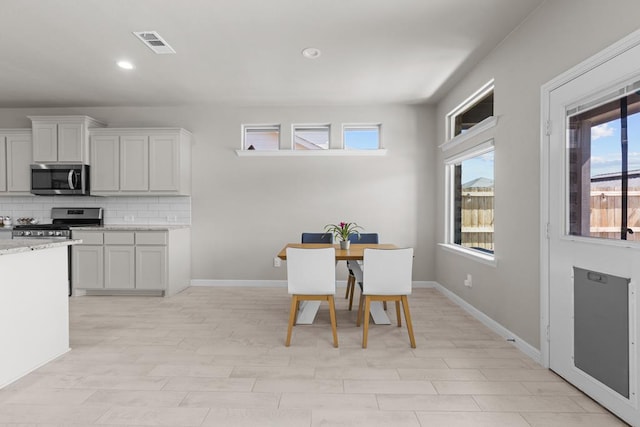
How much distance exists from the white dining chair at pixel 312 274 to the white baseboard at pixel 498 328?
148 cm

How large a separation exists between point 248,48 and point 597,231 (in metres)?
3.09

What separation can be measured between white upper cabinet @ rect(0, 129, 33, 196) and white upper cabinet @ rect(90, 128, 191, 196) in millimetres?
891

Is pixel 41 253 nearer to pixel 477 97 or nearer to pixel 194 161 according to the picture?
pixel 194 161

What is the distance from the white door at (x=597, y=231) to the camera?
6.15 feet

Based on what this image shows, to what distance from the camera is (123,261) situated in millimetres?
4617

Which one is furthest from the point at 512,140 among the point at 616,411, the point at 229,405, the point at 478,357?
the point at 229,405

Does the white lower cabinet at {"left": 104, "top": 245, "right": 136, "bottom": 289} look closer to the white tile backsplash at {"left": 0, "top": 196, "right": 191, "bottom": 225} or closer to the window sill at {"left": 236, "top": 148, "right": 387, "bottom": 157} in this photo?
the white tile backsplash at {"left": 0, "top": 196, "right": 191, "bottom": 225}

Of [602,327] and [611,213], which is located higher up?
[611,213]

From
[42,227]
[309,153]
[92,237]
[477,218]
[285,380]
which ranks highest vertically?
[309,153]

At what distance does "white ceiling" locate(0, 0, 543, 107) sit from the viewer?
2.68 meters

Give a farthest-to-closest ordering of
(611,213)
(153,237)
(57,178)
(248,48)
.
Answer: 1. (57,178)
2. (153,237)
3. (248,48)
4. (611,213)

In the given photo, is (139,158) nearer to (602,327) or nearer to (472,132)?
(472,132)

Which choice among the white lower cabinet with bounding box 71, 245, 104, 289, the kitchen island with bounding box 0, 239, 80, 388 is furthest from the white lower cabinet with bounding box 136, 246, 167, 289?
the kitchen island with bounding box 0, 239, 80, 388

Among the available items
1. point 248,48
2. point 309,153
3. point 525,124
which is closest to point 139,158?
point 309,153
